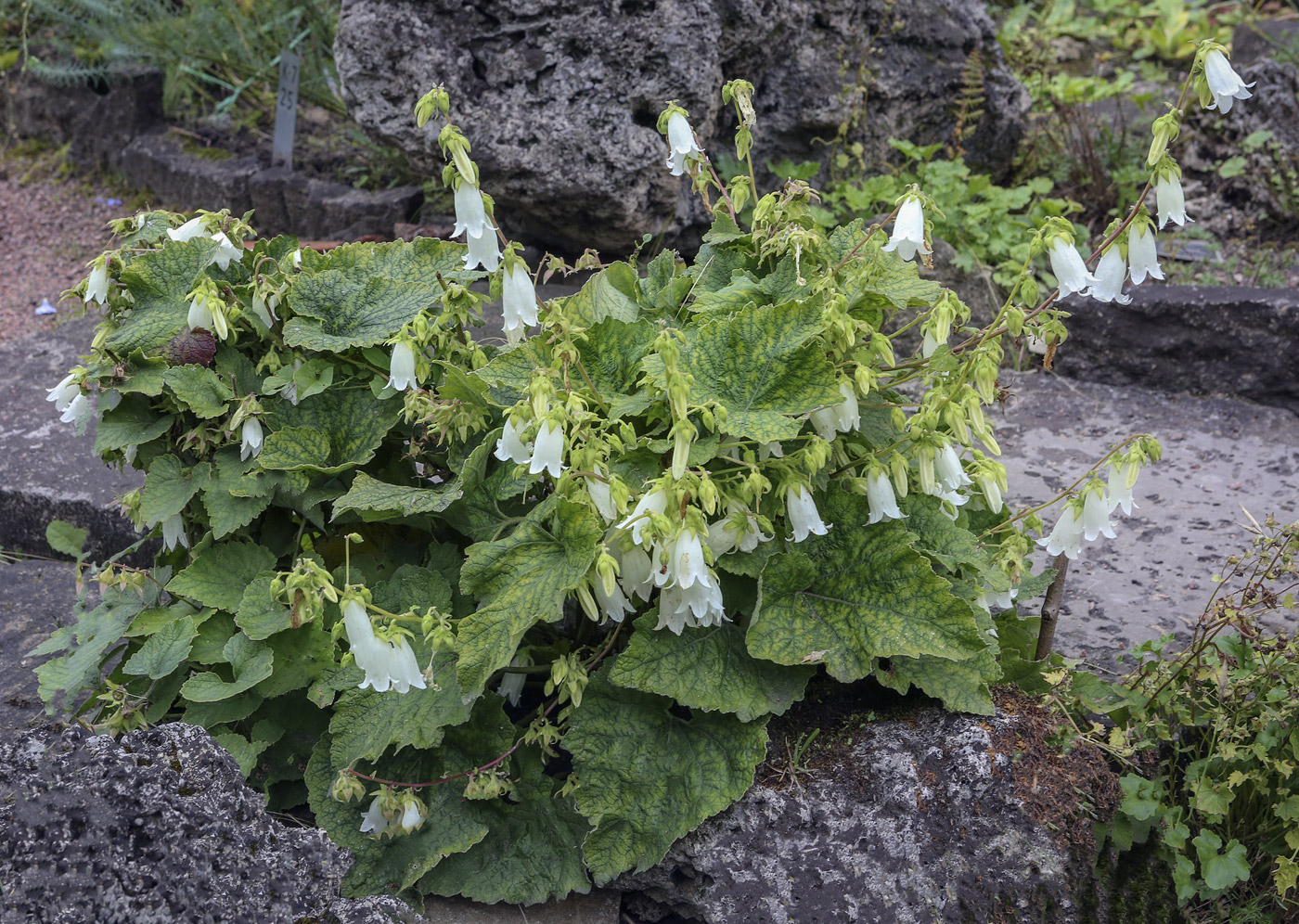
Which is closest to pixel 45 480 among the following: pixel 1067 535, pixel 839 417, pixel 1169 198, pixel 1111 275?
pixel 839 417

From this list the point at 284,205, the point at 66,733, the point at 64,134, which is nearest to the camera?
the point at 66,733

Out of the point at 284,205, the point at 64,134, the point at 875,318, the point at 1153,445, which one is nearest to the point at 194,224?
the point at 875,318

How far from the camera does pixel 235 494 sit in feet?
6.81

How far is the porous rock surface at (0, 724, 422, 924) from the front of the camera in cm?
151

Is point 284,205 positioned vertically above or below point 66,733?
below

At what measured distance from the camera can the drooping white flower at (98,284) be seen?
2.11 m

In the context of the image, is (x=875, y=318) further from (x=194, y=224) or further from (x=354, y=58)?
(x=354, y=58)

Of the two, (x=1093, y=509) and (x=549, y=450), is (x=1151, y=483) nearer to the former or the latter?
(x=1093, y=509)

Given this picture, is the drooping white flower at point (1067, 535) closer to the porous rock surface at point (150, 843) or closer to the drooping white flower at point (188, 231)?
the porous rock surface at point (150, 843)

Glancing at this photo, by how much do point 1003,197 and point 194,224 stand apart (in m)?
3.43

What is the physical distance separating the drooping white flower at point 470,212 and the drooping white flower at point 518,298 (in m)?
0.10

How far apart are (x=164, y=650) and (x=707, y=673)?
3.41ft

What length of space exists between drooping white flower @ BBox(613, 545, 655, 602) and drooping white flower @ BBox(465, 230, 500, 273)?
60 cm

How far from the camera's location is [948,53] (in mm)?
4805
